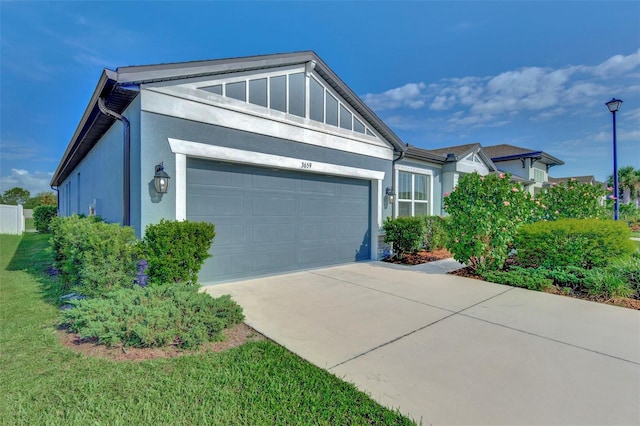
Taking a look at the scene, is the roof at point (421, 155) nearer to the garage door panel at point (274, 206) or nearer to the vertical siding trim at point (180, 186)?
the garage door panel at point (274, 206)

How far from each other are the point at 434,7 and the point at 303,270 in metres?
8.63

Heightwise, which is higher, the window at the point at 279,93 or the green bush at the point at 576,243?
the window at the point at 279,93

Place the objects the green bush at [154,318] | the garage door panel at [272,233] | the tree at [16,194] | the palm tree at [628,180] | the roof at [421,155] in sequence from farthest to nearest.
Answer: the tree at [16,194] → the palm tree at [628,180] → the roof at [421,155] → the garage door panel at [272,233] → the green bush at [154,318]

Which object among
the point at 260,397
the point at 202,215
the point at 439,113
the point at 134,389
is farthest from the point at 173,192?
the point at 439,113

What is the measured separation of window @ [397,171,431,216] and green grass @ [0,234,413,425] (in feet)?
29.4

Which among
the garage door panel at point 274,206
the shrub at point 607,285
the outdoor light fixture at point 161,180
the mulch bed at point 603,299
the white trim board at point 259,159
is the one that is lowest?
the mulch bed at point 603,299

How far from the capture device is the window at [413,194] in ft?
36.9

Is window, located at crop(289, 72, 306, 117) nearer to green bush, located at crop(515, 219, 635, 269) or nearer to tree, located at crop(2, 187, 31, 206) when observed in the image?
green bush, located at crop(515, 219, 635, 269)

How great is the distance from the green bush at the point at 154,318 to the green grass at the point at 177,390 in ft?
0.90

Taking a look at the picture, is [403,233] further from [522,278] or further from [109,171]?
[109,171]

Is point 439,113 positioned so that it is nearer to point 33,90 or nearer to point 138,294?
point 138,294

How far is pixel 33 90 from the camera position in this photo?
18.2 meters

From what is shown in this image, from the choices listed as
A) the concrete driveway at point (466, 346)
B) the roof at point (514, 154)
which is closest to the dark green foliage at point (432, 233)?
the concrete driveway at point (466, 346)

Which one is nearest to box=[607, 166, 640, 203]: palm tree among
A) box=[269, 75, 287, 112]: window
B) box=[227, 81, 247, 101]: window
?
box=[269, 75, 287, 112]: window
